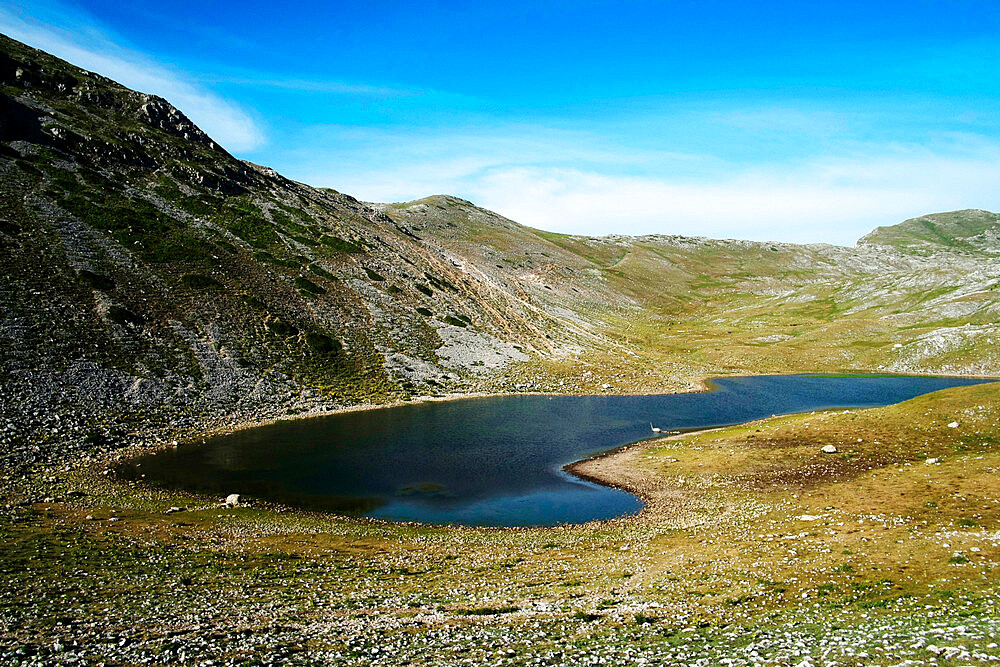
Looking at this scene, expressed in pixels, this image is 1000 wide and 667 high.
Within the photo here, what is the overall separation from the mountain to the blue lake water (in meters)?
8.49

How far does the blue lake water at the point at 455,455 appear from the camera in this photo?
44.6m

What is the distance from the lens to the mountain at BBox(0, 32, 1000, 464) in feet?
214

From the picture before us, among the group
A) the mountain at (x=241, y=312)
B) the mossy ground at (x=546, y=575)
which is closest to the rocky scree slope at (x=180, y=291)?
the mountain at (x=241, y=312)

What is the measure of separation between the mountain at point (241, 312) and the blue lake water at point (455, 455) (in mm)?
8492

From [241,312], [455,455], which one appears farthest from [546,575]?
[241,312]

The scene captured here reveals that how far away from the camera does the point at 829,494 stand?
39.6 metres

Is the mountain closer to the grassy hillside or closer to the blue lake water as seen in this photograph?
the grassy hillside

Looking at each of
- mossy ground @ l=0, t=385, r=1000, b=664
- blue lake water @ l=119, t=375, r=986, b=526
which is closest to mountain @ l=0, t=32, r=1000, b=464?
blue lake water @ l=119, t=375, r=986, b=526

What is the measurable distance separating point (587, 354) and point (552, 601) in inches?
3757

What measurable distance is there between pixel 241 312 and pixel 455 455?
5146 cm

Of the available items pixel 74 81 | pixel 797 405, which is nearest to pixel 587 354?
pixel 797 405

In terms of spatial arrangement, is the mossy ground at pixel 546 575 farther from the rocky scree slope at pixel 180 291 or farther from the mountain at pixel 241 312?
the mountain at pixel 241 312

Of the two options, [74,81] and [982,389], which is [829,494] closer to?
[982,389]

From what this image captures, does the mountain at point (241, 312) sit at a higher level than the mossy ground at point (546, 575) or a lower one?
higher
